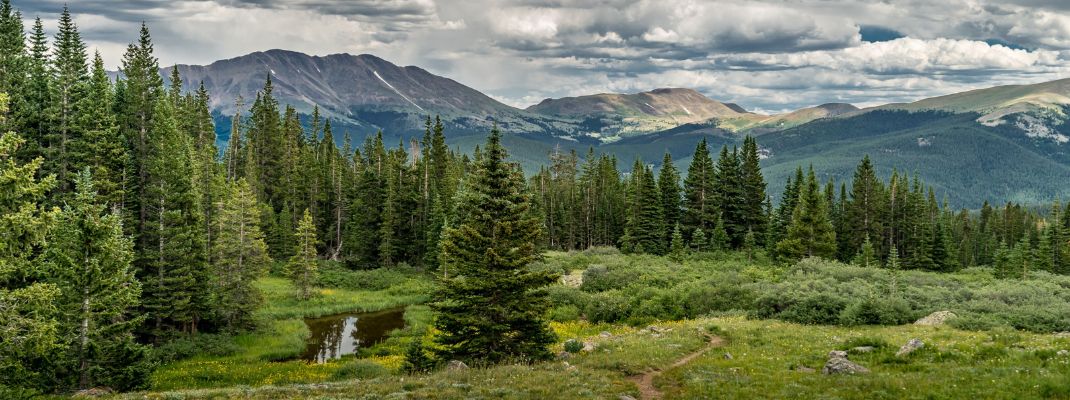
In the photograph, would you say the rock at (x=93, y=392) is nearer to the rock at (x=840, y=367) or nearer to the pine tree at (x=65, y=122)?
the pine tree at (x=65, y=122)

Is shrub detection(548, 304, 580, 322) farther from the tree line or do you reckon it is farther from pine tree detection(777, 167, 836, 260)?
pine tree detection(777, 167, 836, 260)

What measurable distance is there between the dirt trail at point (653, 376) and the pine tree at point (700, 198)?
54837 millimetres

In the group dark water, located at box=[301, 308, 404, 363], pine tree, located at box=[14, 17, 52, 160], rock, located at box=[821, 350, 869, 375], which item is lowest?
dark water, located at box=[301, 308, 404, 363]

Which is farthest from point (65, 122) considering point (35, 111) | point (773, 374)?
point (773, 374)

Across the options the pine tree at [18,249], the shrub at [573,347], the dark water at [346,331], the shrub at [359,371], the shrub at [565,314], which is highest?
the pine tree at [18,249]

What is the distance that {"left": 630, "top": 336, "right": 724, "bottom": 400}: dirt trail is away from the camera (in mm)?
19938

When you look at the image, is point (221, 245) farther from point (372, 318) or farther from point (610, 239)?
point (610, 239)

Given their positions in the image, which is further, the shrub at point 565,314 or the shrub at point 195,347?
the shrub at point 565,314

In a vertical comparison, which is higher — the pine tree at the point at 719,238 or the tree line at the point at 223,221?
the tree line at the point at 223,221

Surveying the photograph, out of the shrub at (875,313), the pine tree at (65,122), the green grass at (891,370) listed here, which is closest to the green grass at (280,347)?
the pine tree at (65,122)

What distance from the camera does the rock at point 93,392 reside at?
22.8 meters

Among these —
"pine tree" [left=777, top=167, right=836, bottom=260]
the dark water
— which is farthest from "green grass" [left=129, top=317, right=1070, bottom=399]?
"pine tree" [left=777, top=167, right=836, bottom=260]

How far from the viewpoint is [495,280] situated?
85.8ft

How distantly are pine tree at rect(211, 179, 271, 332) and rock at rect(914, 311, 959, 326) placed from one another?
42.7 meters
